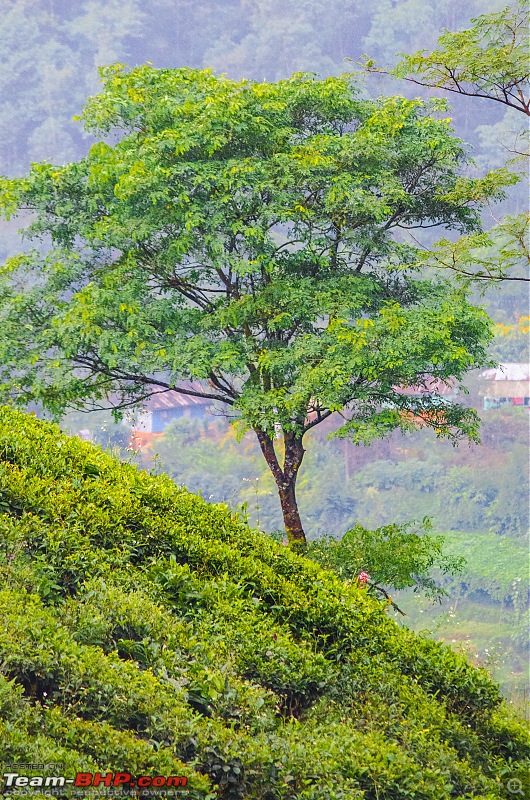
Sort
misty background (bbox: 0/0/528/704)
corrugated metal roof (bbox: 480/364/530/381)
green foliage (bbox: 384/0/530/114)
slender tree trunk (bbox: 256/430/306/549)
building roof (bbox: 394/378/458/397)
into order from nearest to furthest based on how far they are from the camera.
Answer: green foliage (bbox: 384/0/530/114)
slender tree trunk (bbox: 256/430/306/549)
building roof (bbox: 394/378/458/397)
misty background (bbox: 0/0/528/704)
corrugated metal roof (bbox: 480/364/530/381)

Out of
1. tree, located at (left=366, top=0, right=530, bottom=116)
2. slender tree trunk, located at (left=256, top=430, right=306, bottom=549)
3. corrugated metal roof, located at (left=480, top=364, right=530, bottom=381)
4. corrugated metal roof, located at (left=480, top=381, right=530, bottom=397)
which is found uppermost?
corrugated metal roof, located at (left=480, top=364, right=530, bottom=381)

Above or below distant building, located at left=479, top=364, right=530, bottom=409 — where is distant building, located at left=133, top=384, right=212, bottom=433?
below

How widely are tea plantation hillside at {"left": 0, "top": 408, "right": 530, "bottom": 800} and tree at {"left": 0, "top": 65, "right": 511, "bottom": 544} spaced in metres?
3.84

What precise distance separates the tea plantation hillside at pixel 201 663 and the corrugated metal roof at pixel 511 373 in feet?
95.5

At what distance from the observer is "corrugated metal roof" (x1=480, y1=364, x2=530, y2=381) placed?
3173 centimetres

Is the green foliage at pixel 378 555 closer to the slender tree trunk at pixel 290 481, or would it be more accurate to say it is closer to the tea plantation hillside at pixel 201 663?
the slender tree trunk at pixel 290 481

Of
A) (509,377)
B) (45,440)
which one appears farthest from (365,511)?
(45,440)

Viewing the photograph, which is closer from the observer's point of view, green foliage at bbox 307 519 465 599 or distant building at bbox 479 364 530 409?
A: green foliage at bbox 307 519 465 599

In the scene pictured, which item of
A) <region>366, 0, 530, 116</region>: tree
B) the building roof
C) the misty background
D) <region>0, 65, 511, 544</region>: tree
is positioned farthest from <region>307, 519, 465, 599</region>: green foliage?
the misty background

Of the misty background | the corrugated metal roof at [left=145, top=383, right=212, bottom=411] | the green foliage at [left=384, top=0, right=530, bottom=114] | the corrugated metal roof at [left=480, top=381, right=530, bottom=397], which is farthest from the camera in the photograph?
the corrugated metal roof at [left=145, top=383, right=212, bottom=411]

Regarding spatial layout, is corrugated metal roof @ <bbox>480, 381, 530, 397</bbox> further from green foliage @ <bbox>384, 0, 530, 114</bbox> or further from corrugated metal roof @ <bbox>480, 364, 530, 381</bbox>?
green foliage @ <bbox>384, 0, 530, 114</bbox>

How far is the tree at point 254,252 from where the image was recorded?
7.69 m

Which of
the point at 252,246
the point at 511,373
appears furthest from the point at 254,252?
the point at 511,373

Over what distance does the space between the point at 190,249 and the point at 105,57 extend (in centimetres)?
4032
